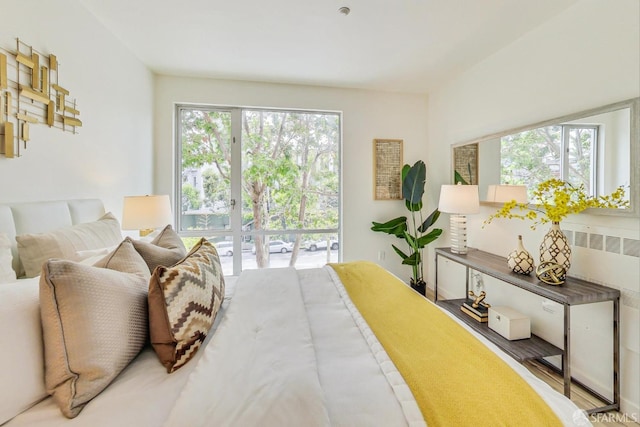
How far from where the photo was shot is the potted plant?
3.31 meters

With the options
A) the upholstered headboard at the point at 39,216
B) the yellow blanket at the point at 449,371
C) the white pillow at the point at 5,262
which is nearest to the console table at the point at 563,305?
the yellow blanket at the point at 449,371

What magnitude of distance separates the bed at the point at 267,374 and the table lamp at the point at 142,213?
83cm

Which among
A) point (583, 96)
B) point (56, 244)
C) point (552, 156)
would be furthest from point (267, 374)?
point (583, 96)

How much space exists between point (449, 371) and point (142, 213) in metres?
2.24

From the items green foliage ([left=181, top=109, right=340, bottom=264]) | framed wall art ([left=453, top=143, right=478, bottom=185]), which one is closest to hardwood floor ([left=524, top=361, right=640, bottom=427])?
framed wall art ([left=453, top=143, right=478, bottom=185])

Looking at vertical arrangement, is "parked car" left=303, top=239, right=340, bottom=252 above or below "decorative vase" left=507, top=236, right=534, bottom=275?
below

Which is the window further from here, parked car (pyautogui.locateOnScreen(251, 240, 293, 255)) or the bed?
parked car (pyautogui.locateOnScreen(251, 240, 293, 255))

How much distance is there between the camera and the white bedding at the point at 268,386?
2.41 feet

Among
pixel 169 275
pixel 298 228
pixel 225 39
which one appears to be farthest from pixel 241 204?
pixel 169 275

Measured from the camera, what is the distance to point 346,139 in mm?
3555

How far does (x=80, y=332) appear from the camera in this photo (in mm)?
802

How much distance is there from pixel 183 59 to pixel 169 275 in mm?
2571

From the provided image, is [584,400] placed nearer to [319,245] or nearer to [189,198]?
[319,245]

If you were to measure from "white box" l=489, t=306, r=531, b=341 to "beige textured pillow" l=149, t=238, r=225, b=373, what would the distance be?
200 cm
